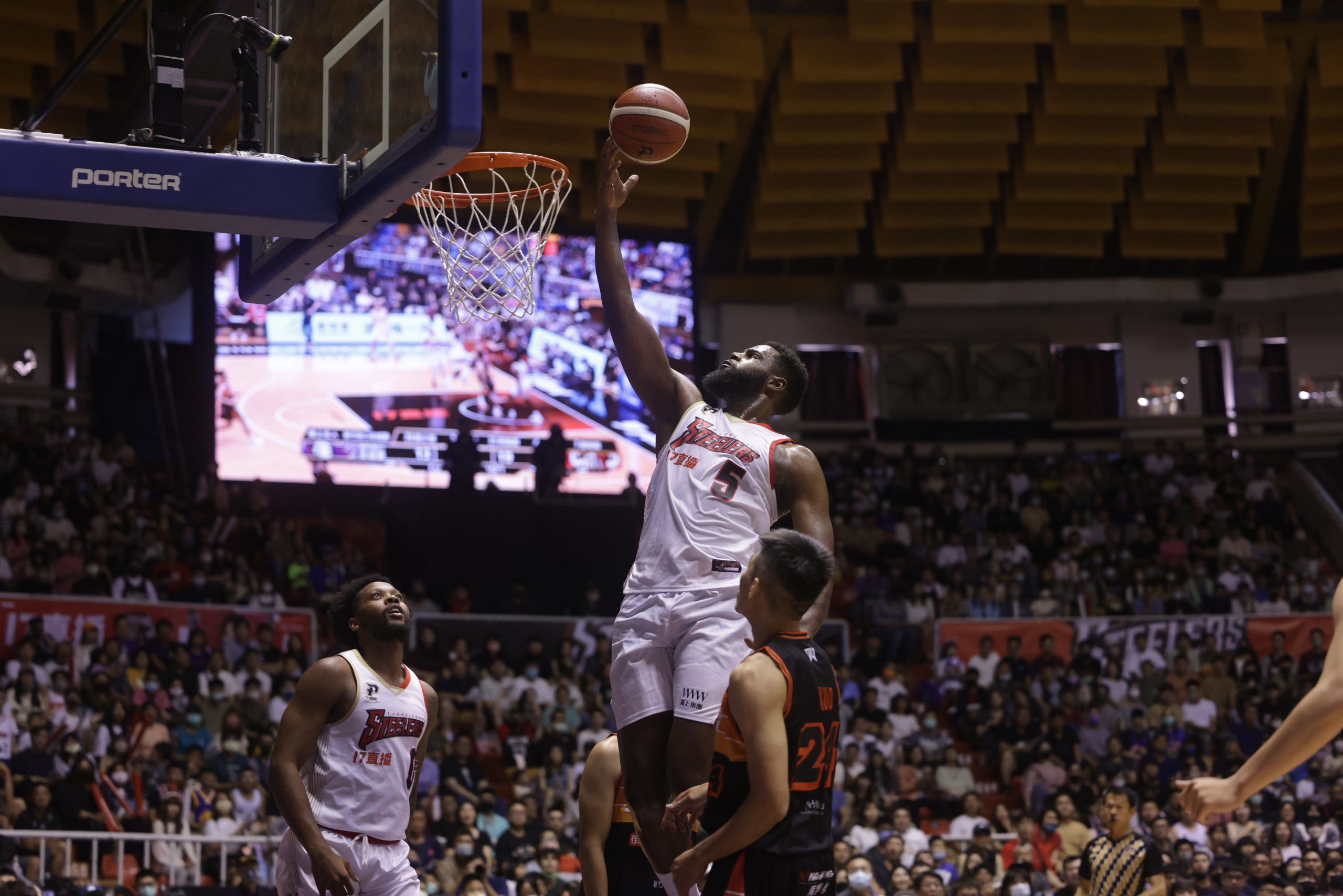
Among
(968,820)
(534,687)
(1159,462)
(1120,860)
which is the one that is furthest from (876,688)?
(1159,462)

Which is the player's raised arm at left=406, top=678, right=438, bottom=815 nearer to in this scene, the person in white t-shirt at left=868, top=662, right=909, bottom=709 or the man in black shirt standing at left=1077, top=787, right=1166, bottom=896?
the man in black shirt standing at left=1077, top=787, right=1166, bottom=896

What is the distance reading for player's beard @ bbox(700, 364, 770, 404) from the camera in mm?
4562

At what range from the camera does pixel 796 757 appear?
11.8 ft

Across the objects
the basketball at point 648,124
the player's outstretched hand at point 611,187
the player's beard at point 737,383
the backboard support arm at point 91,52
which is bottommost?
the player's beard at point 737,383

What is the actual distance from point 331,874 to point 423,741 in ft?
2.46

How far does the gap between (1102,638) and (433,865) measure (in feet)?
26.1

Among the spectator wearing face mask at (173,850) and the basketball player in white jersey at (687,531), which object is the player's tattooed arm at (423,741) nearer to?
the basketball player in white jersey at (687,531)

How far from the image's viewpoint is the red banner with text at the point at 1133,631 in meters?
15.2

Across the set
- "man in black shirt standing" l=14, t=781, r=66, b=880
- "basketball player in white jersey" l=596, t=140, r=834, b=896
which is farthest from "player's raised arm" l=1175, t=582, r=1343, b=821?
"man in black shirt standing" l=14, t=781, r=66, b=880

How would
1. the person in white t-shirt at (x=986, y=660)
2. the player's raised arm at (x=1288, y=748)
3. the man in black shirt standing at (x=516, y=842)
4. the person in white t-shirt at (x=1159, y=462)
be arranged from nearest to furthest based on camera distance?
the player's raised arm at (x=1288, y=748) → the man in black shirt standing at (x=516, y=842) → the person in white t-shirt at (x=986, y=660) → the person in white t-shirt at (x=1159, y=462)

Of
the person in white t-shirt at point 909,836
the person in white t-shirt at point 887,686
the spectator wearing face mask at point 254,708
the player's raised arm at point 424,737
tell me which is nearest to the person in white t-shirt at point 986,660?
the person in white t-shirt at point 887,686

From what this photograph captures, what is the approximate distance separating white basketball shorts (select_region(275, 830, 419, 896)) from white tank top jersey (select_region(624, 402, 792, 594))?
161cm

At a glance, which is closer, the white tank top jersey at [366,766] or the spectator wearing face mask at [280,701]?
the white tank top jersey at [366,766]

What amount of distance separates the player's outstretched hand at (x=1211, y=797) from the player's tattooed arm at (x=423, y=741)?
328cm
